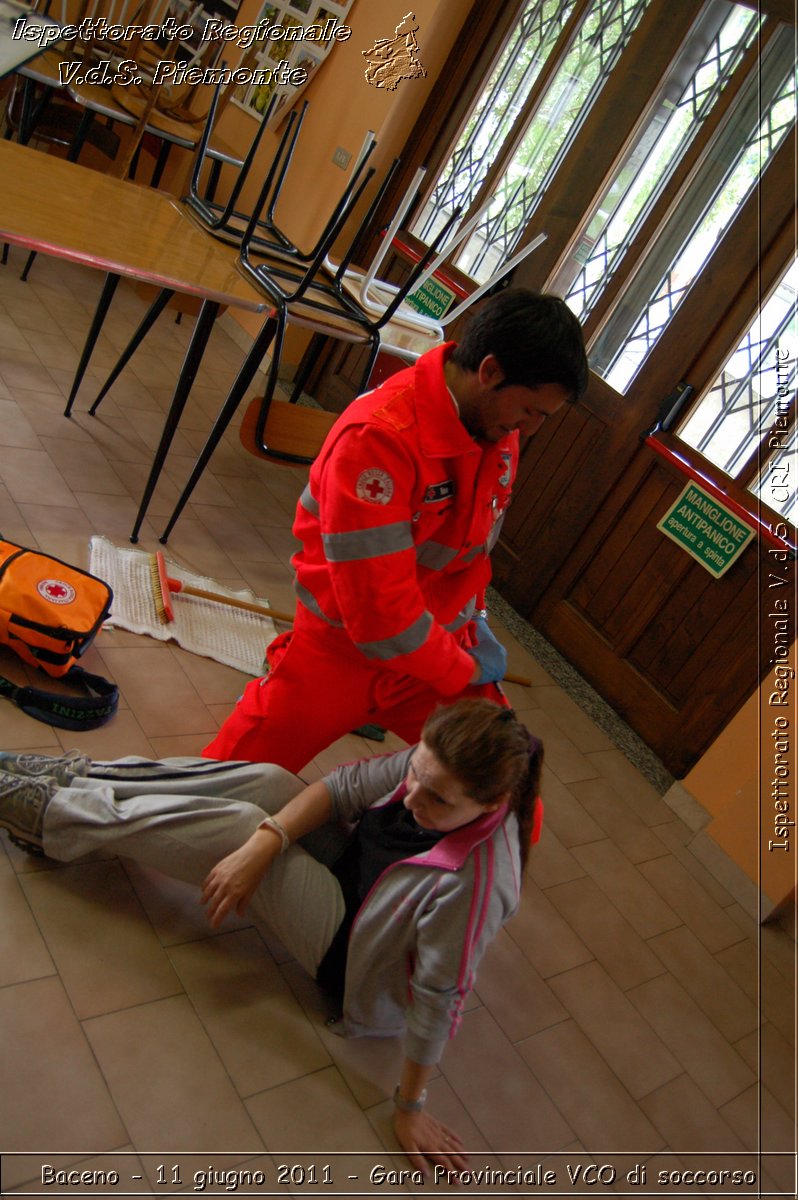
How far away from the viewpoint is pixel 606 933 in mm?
2500

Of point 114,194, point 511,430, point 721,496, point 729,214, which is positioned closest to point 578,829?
point 721,496

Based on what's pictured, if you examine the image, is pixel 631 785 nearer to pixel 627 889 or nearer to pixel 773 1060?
pixel 627 889

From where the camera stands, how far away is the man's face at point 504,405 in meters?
1.70

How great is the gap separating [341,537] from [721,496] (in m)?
1.87

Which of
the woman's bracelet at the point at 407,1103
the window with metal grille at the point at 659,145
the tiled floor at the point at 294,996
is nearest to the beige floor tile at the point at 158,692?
the tiled floor at the point at 294,996

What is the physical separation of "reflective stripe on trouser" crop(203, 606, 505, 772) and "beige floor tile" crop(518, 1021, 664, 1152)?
750 mm

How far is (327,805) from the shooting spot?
6.00 ft

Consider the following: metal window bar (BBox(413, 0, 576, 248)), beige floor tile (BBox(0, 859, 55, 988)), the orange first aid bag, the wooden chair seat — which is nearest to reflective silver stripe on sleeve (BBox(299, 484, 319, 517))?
the orange first aid bag

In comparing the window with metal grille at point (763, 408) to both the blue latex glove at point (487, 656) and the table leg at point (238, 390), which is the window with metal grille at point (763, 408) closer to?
the blue latex glove at point (487, 656)

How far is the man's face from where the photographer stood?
1696mm

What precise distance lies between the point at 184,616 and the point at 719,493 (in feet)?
6.02

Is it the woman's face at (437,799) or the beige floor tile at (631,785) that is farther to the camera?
the beige floor tile at (631,785)

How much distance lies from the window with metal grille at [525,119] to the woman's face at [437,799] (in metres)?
3.08

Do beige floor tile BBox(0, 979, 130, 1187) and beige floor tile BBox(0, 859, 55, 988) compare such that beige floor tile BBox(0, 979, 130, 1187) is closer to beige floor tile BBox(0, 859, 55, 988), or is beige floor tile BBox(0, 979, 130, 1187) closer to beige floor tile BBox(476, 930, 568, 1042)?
beige floor tile BBox(0, 859, 55, 988)
